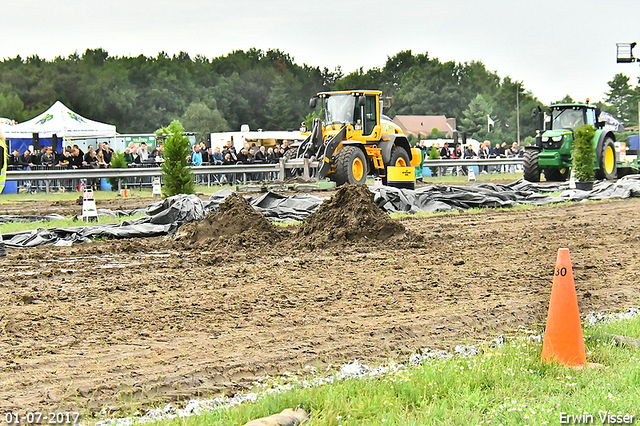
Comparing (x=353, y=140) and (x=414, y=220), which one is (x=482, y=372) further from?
(x=353, y=140)

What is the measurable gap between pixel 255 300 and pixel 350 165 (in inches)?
653

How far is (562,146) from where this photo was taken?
28406 mm

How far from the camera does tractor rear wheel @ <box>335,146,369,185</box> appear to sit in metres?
24.1

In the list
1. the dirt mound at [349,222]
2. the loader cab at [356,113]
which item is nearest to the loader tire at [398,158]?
the loader cab at [356,113]

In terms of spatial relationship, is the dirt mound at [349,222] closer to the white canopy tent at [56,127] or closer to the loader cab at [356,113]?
the loader cab at [356,113]

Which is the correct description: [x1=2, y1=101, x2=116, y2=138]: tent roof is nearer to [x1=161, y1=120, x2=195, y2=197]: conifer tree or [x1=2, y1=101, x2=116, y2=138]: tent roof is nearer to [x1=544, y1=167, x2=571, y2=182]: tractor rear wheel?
[x1=161, y1=120, x2=195, y2=197]: conifer tree

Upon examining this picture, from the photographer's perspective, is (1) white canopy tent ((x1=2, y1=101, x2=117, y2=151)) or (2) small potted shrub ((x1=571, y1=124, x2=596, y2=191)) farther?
(1) white canopy tent ((x1=2, y1=101, x2=117, y2=151))

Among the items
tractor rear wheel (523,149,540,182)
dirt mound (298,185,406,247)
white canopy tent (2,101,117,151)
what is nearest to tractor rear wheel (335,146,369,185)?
tractor rear wheel (523,149,540,182)

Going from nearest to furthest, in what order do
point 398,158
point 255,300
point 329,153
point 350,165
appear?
point 255,300 < point 350,165 < point 329,153 < point 398,158

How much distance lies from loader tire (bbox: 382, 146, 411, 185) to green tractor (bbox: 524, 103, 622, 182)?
4.63 metres

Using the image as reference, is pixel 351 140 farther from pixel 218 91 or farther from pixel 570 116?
pixel 218 91

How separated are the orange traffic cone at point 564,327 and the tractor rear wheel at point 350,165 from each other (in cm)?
1825

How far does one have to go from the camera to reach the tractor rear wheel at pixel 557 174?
30.2 metres

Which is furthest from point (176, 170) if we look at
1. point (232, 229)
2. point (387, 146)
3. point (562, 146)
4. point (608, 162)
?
point (608, 162)
